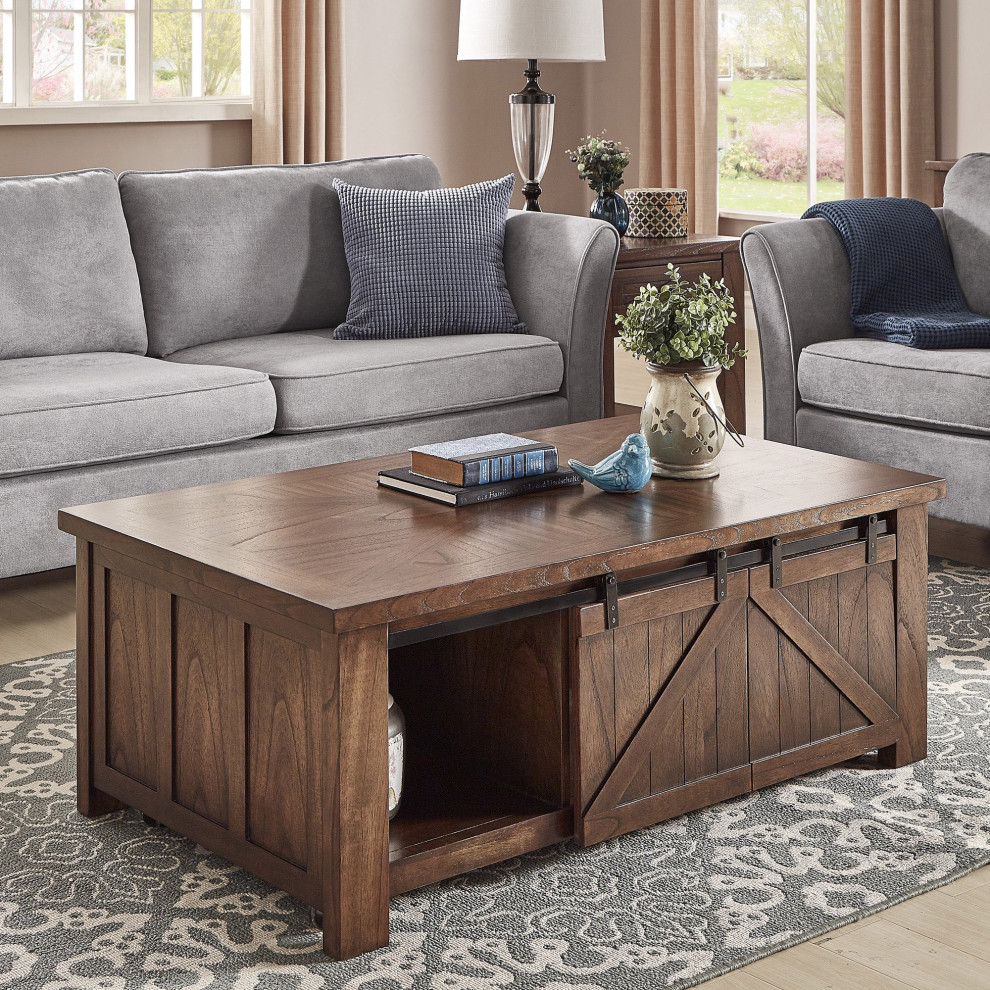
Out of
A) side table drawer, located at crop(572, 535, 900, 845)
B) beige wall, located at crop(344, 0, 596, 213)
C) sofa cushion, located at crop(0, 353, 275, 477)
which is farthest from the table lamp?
side table drawer, located at crop(572, 535, 900, 845)

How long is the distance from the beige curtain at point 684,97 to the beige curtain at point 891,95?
858mm

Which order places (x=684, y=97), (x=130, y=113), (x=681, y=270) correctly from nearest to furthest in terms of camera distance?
(x=681, y=270) → (x=130, y=113) → (x=684, y=97)

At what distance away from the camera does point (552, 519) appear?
2.06 m

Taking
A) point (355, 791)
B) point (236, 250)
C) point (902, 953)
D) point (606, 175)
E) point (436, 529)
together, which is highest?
point (606, 175)

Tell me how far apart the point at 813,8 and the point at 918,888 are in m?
5.23

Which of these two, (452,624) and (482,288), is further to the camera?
(482,288)

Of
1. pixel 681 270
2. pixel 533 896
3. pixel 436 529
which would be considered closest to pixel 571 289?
pixel 681 270

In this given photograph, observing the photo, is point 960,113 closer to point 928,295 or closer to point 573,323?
point 928,295

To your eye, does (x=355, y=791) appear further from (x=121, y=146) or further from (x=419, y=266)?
(x=121, y=146)

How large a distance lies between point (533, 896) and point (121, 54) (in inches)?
197

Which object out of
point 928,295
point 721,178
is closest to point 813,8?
point 721,178

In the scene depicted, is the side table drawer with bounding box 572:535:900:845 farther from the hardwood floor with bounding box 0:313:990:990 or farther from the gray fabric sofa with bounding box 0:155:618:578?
the gray fabric sofa with bounding box 0:155:618:578

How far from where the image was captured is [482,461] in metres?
2.18

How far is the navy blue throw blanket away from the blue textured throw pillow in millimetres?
897
